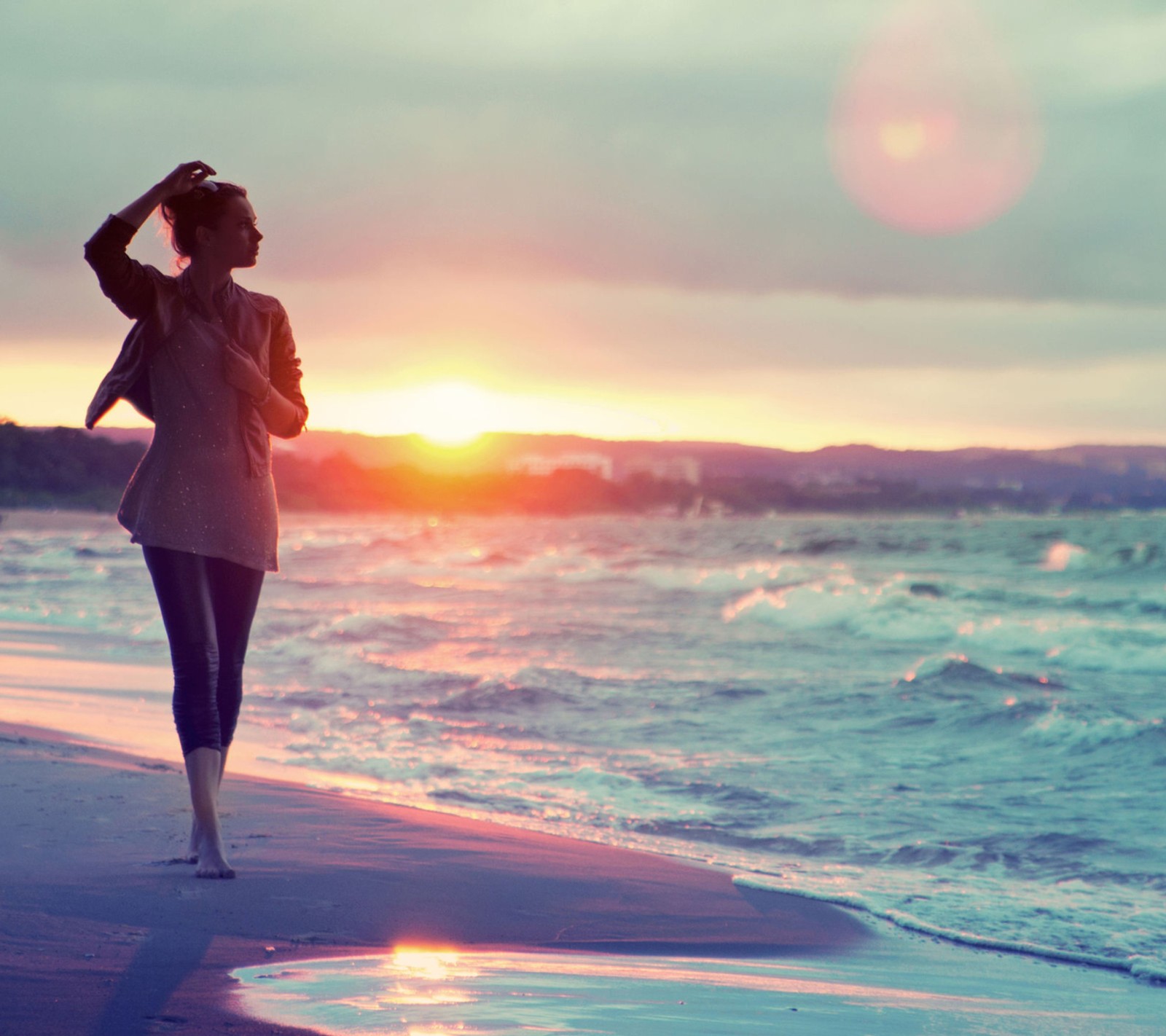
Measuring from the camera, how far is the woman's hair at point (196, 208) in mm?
3127

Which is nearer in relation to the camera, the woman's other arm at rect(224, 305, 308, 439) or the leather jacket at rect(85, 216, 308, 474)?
the leather jacket at rect(85, 216, 308, 474)

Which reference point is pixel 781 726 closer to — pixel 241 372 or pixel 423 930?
pixel 423 930

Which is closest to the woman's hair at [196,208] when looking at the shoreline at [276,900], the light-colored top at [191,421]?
the light-colored top at [191,421]

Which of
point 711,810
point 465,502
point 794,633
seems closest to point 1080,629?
point 794,633

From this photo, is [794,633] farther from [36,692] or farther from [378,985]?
[378,985]

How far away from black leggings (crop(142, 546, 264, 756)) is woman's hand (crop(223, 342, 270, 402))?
43 cm

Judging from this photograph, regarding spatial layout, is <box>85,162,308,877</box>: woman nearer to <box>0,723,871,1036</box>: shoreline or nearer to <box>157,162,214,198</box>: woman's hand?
<box>157,162,214,198</box>: woman's hand

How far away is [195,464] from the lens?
315 cm

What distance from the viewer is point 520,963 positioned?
278 cm

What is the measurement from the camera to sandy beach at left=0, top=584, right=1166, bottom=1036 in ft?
7.73

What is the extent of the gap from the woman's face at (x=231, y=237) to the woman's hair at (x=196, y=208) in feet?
0.05

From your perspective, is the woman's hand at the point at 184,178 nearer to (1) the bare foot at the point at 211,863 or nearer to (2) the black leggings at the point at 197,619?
(2) the black leggings at the point at 197,619

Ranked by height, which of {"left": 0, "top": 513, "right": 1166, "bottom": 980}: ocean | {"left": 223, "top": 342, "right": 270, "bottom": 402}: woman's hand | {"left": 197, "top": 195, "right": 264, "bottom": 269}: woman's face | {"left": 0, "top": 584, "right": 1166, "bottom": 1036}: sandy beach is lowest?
{"left": 0, "top": 513, "right": 1166, "bottom": 980}: ocean

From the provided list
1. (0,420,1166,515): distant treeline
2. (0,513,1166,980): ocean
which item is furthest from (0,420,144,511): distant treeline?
(0,513,1166,980): ocean
